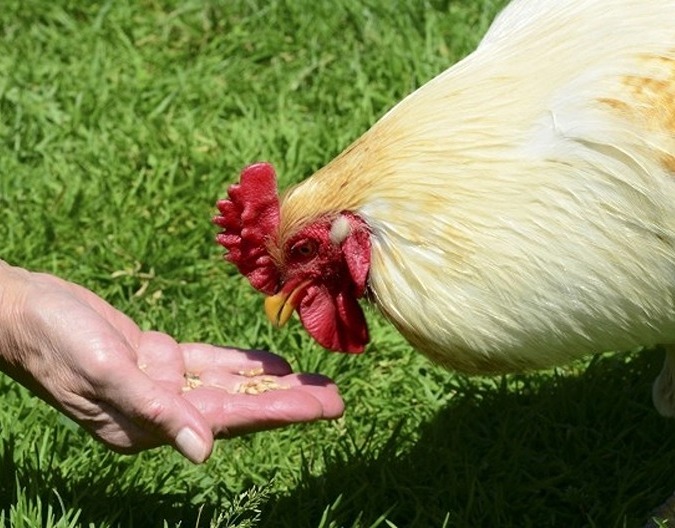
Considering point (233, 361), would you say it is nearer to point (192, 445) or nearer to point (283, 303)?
point (283, 303)

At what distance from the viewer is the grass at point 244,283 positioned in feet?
12.9

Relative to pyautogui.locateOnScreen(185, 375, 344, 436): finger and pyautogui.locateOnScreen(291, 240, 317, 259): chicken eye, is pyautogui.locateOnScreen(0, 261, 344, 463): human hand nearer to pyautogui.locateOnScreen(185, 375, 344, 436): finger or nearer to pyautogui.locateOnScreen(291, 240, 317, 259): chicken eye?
pyautogui.locateOnScreen(185, 375, 344, 436): finger

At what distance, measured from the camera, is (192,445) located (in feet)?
10.3

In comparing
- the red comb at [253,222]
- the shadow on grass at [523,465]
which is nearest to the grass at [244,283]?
the shadow on grass at [523,465]

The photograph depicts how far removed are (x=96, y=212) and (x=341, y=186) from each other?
213 cm

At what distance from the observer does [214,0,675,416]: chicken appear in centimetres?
311

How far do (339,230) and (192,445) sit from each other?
2.11 ft

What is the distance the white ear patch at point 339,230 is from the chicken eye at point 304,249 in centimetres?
8

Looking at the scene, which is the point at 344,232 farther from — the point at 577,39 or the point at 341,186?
the point at 577,39

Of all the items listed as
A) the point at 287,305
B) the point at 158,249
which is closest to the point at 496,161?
the point at 287,305

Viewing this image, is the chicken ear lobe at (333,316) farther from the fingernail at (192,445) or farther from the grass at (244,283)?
the fingernail at (192,445)

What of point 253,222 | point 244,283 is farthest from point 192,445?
point 244,283

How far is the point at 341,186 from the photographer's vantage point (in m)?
3.38

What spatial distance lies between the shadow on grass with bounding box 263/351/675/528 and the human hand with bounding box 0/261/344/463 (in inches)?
15.2
